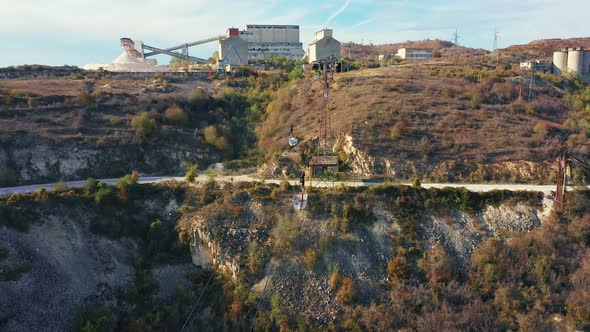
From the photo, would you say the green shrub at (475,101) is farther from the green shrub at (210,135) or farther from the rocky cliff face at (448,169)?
the green shrub at (210,135)

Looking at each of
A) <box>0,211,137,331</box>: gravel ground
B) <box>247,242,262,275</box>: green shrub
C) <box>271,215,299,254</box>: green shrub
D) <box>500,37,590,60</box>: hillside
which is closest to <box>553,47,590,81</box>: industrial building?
<box>500,37,590,60</box>: hillside

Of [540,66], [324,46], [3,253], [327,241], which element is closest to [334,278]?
[327,241]

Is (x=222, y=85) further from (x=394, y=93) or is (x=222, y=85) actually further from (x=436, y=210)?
(x=436, y=210)

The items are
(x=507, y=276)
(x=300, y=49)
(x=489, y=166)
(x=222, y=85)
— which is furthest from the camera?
(x=300, y=49)

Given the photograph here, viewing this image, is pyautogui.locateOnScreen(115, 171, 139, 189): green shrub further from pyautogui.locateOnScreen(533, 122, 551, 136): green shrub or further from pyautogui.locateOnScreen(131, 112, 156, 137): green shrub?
pyautogui.locateOnScreen(533, 122, 551, 136): green shrub

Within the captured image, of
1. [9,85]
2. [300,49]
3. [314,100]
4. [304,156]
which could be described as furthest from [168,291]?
[300,49]

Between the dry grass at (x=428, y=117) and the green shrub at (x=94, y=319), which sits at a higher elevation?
the dry grass at (x=428, y=117)

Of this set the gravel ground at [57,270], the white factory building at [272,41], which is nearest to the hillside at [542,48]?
the white factory building at [272,41]

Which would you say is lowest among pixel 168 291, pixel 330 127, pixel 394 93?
pixel 168 291

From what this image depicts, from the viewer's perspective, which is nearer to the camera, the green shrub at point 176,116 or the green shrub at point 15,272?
the green shrub at point 15,272
